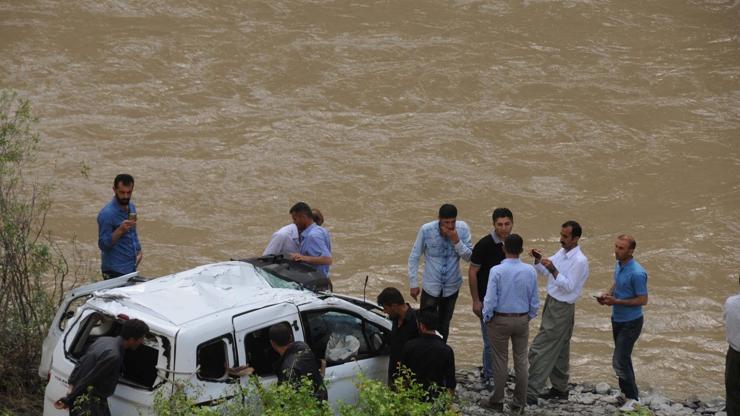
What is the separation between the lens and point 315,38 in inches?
984

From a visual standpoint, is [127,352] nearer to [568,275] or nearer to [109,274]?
[109,274]

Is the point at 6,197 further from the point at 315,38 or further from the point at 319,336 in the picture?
the point at 315,38

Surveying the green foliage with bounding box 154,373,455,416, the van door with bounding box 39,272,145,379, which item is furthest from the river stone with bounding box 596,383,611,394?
the van door with bounding box 39,272,145,379

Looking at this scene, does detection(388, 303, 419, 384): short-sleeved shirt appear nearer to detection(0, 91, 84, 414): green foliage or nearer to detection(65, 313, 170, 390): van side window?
detection(65, 313, 170, 390): van side window

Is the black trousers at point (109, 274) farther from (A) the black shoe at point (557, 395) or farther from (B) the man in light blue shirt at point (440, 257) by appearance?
(A) the black shoe at point (557, 395)

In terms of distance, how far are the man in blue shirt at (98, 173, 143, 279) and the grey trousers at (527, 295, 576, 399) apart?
3.88 meters

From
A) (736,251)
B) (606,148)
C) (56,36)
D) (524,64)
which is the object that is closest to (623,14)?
(524,64)

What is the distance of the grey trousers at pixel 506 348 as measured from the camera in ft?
31.0

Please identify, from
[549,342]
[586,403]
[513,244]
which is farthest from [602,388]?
[513,244]

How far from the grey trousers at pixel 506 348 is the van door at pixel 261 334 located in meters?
1.98

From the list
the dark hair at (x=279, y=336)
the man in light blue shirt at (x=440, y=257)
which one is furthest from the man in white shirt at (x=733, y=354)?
the dark hair at (x=279, y=336)

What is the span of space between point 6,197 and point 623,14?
2003 centimetres

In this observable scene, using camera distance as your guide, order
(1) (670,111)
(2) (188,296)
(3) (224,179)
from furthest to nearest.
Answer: (1) (670,111) < (3) (224,179) < (2) (188,296)

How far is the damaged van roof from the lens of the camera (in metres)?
8.02
